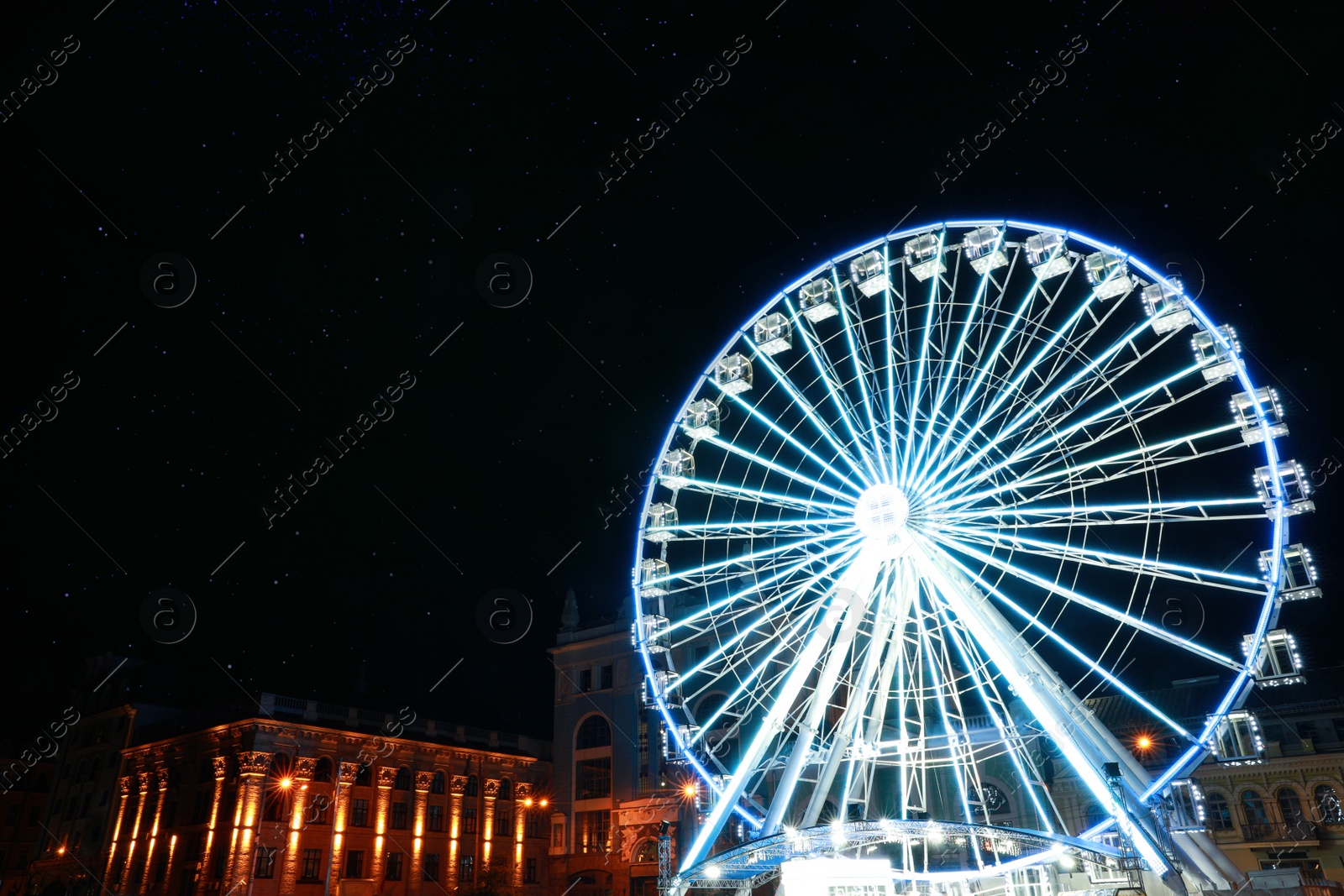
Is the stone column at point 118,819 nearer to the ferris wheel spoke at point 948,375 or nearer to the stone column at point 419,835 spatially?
the stone column at point 419,835

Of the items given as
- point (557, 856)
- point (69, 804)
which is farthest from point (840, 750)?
point (69, 804)

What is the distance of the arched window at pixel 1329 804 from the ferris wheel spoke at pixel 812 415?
34109 mm

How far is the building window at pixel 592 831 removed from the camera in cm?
5506

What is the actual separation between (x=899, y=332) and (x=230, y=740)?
48525 millimetres

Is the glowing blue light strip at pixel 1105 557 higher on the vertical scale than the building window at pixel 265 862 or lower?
higher

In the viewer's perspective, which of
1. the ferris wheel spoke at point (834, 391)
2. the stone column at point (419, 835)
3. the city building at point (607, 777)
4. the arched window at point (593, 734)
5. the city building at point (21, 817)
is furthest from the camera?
the city building at point (21, 817)

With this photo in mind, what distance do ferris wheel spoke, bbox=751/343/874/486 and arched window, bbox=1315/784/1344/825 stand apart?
3411cm

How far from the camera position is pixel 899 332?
97.6 feet

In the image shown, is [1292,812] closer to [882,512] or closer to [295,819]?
[882,512]

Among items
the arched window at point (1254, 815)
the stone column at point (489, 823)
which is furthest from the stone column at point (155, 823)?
the arched window at point (1254, 815)

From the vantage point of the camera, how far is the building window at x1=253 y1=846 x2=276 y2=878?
5166cm

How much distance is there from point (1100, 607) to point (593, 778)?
40.8 m

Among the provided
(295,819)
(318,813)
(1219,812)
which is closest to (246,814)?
(295,819)

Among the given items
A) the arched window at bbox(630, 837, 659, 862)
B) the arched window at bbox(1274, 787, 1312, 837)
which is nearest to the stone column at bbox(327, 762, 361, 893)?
the arched window at bbox(630, 837, 659, 862)
